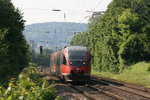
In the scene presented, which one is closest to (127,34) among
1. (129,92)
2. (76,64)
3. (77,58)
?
(77,58)

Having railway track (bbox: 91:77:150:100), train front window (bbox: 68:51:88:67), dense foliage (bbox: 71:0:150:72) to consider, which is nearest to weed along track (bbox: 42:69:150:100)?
railway track (bbox: 91:77:150:100)

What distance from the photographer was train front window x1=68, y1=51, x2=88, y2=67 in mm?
21245

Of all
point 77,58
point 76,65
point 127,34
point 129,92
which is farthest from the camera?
point 127,34

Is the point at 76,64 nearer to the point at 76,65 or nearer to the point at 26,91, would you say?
the point at 76,65

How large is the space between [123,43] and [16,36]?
16.0 meters

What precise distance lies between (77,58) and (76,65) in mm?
682

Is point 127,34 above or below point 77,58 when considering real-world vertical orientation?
above

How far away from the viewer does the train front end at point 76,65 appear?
21.0 m

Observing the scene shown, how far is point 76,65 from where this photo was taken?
21156 mm

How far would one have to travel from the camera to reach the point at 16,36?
1112 inches

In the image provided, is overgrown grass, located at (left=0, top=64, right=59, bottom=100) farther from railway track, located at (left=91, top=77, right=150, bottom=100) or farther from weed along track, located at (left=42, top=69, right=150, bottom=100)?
railway track, located at (left=91, top=77, right=150, bottom=100)

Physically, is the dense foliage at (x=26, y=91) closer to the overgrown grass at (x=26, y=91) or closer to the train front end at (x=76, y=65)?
the overgrown grass at (x=26, y=91)

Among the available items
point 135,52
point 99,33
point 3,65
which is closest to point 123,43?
point 135,52

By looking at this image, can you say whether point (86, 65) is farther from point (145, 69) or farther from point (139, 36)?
point (139, 36)
